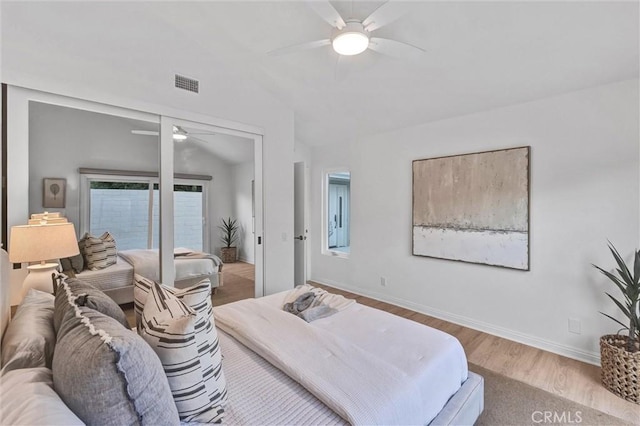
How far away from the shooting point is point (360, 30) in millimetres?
1907

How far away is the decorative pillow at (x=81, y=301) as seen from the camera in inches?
44.7

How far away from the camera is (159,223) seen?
2775 mm

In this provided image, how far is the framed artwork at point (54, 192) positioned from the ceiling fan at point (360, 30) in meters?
1.95

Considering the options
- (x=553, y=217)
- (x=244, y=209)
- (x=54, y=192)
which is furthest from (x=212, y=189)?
(x=553, y=217)

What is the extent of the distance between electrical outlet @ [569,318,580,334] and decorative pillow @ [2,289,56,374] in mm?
3745

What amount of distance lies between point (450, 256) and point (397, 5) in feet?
9.12

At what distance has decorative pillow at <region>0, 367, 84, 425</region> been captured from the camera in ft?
2.23

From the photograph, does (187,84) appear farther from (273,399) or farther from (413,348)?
(413,348)

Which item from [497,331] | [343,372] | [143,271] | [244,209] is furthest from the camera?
[244,209]

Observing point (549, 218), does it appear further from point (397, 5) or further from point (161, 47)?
point (161, 47)

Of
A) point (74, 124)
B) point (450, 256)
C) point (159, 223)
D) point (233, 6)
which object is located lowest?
point (450, 256)

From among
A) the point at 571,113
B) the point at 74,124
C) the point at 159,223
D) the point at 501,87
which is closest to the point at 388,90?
the point at 501,87

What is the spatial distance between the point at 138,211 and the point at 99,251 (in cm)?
45

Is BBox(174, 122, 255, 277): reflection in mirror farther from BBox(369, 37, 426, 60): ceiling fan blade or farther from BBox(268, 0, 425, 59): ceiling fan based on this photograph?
BBox(369, 37, 426, 60): ceiling fan blade
